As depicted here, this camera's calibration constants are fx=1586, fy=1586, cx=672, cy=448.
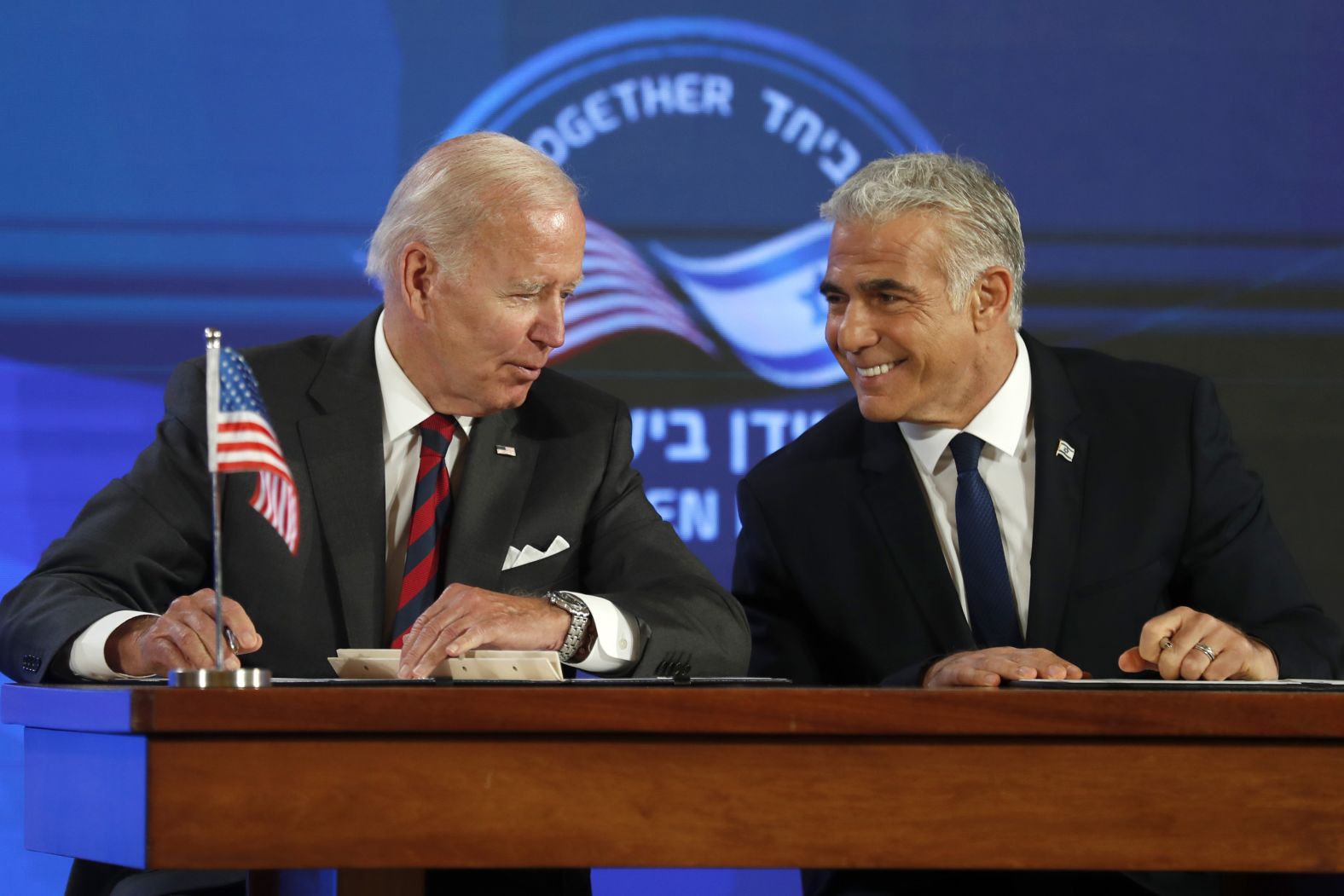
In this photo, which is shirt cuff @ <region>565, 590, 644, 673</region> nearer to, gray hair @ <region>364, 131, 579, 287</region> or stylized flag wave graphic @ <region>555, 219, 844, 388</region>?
gray hair @ <region>364, 131, 579, 287</region>

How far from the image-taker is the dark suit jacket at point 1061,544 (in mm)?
2707

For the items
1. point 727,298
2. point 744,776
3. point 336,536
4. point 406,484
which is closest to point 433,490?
point 406,484

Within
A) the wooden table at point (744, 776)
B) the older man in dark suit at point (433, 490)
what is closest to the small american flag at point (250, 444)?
the wooden table at point (744, 776)

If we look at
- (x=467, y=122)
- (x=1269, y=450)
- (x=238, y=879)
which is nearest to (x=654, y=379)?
(x=467, y=122)

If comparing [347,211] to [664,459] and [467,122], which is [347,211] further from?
[664,459]

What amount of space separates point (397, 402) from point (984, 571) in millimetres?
1054

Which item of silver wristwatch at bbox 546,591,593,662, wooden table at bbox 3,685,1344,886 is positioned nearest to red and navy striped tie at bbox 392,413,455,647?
silver wristwatch at bbox 546,591,593,662

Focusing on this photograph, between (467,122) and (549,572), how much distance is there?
1.48m

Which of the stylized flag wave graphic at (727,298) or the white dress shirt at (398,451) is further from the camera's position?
the stylized flag wave graphic at (727,298)

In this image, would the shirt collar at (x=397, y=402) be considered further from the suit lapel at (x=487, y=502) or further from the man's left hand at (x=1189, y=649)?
the man's left hand at (x=1189, y=649)

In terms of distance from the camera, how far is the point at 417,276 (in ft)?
9.20

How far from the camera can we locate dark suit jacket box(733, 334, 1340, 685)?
271 centimetres

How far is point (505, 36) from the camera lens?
380 cm

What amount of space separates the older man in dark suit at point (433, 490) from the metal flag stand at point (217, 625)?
1.85ft
